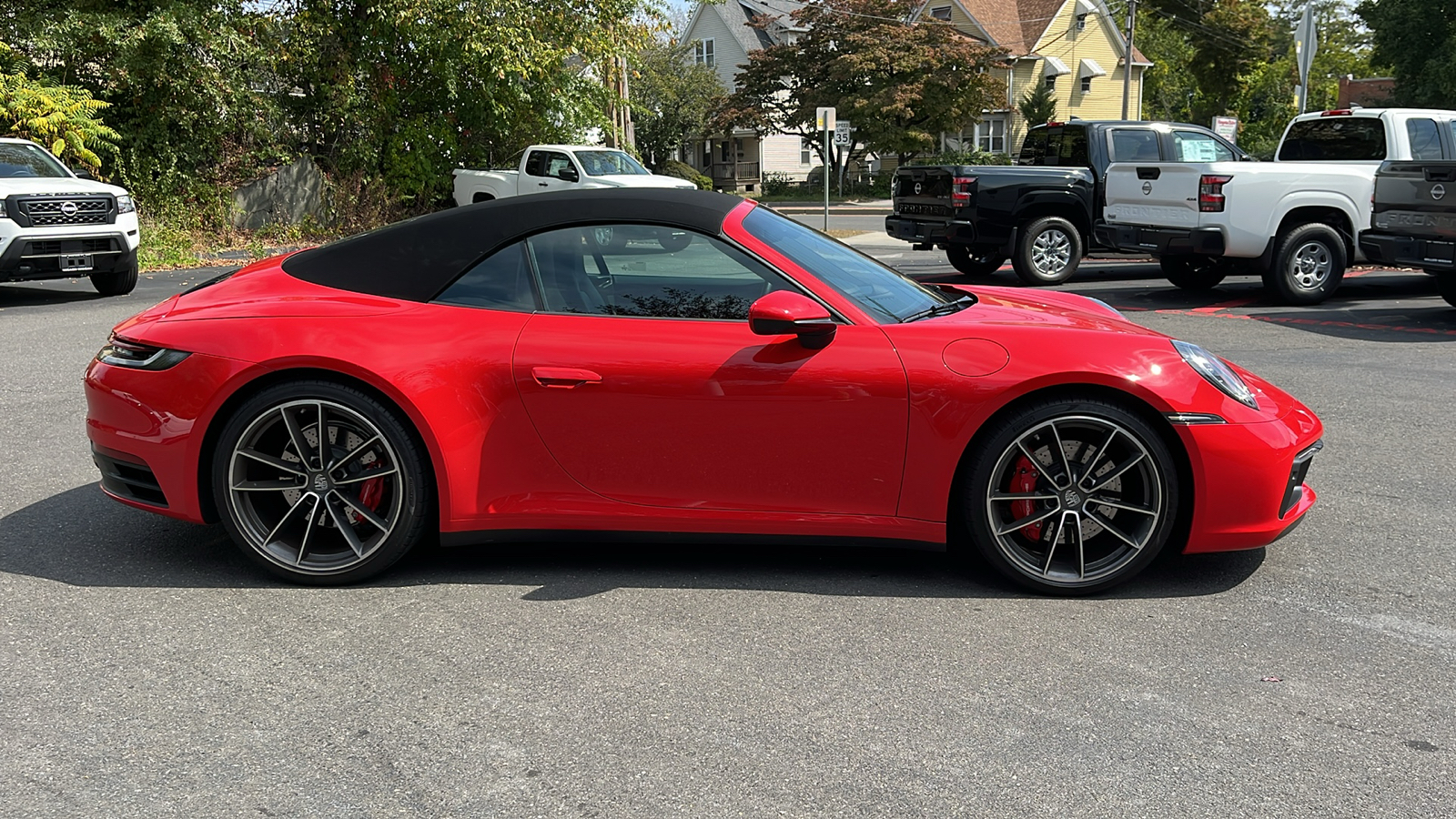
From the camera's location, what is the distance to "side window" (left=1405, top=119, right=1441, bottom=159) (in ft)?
40.6

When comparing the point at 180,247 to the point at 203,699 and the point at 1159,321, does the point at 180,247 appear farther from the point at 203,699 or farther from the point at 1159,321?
the point at 203,699

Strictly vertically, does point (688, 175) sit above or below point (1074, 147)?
above

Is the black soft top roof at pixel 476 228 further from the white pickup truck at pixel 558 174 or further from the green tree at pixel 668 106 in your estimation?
the green tree at pixel 668 106

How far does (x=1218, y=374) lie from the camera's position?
396 centimetres

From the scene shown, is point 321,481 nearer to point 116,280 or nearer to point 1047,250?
point 116,280

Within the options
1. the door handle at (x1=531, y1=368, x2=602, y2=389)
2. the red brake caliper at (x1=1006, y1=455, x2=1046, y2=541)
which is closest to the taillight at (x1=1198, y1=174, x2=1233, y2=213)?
the red brake caliper at (x1=1006, y1=455, x2=1046, y2=541)

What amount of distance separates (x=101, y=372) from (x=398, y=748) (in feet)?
6.94

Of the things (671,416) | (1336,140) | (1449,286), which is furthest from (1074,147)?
(671,416)

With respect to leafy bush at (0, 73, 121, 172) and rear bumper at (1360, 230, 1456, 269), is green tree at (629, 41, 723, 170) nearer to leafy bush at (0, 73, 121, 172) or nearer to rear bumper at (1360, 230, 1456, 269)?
leafy bush at (0, 73, 121, 172)

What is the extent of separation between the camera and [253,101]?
22.9 meters

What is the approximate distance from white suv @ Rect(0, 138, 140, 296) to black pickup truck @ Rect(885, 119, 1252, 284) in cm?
940

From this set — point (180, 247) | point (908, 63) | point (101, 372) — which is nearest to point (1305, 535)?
point (101, 372)

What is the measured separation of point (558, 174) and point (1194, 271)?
13.9m

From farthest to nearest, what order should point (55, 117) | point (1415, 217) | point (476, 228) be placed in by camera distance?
point (55, 117) < point (1415, 217) < point (476, 228)
